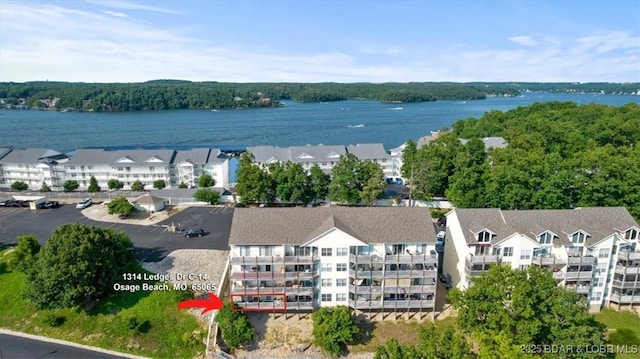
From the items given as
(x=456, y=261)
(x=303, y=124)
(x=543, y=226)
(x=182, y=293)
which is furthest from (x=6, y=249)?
(x=303, y=124)

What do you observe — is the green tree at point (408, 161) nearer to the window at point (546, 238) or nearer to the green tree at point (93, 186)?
the window at point (546, 238)

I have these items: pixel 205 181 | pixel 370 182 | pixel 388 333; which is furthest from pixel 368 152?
pixel 388 333

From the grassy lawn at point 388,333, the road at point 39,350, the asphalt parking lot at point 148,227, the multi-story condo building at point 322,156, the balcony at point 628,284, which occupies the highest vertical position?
the multi-story condo building at point 322,156

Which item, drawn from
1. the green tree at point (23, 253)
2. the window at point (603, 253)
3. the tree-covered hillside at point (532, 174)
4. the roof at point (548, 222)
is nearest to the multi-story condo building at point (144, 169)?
the green tree at point (23, 253)

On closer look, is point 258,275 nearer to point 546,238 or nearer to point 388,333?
point 388,333

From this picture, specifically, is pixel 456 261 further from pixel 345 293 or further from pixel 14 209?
pixel 14 209
